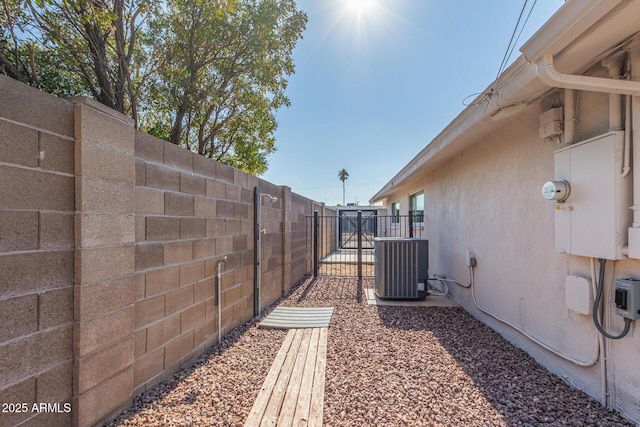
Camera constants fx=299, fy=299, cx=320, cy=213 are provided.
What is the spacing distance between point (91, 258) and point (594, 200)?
357cm

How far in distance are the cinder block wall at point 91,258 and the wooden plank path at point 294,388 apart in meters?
0.90

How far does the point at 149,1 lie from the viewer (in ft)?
13.2

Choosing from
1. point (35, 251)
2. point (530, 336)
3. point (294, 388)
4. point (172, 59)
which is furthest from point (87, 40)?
point (530, 336)

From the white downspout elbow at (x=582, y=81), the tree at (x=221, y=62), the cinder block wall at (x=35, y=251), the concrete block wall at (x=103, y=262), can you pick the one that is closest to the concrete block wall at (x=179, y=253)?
the concrete block wall at (x=103, y=262)

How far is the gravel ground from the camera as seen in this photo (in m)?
2.13

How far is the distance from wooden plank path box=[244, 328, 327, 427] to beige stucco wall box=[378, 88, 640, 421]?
2189mm

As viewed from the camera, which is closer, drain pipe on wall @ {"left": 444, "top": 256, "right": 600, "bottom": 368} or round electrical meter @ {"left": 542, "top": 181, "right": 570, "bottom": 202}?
drain pipe on wall @ {"left": 444, "top": 256, "right": 600, "bottom": 368}

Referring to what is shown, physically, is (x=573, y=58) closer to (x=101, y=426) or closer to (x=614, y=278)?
(x=614, y=278)

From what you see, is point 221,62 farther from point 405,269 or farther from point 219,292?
point 405,269

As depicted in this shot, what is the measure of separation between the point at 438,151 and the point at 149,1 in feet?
15.5

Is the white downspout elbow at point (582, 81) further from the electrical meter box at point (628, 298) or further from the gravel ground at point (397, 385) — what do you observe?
the gravel ground at point (397, 385)

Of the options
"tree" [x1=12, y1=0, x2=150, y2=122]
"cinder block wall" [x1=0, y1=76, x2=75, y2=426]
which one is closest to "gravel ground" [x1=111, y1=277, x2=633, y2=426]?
"cinder block wall" [x1=0, y1=76, x2=75, y2=426]

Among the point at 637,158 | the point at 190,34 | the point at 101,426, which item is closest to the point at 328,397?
the point at 101,426

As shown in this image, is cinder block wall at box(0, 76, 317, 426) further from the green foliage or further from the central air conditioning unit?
the central air conditioning unit
